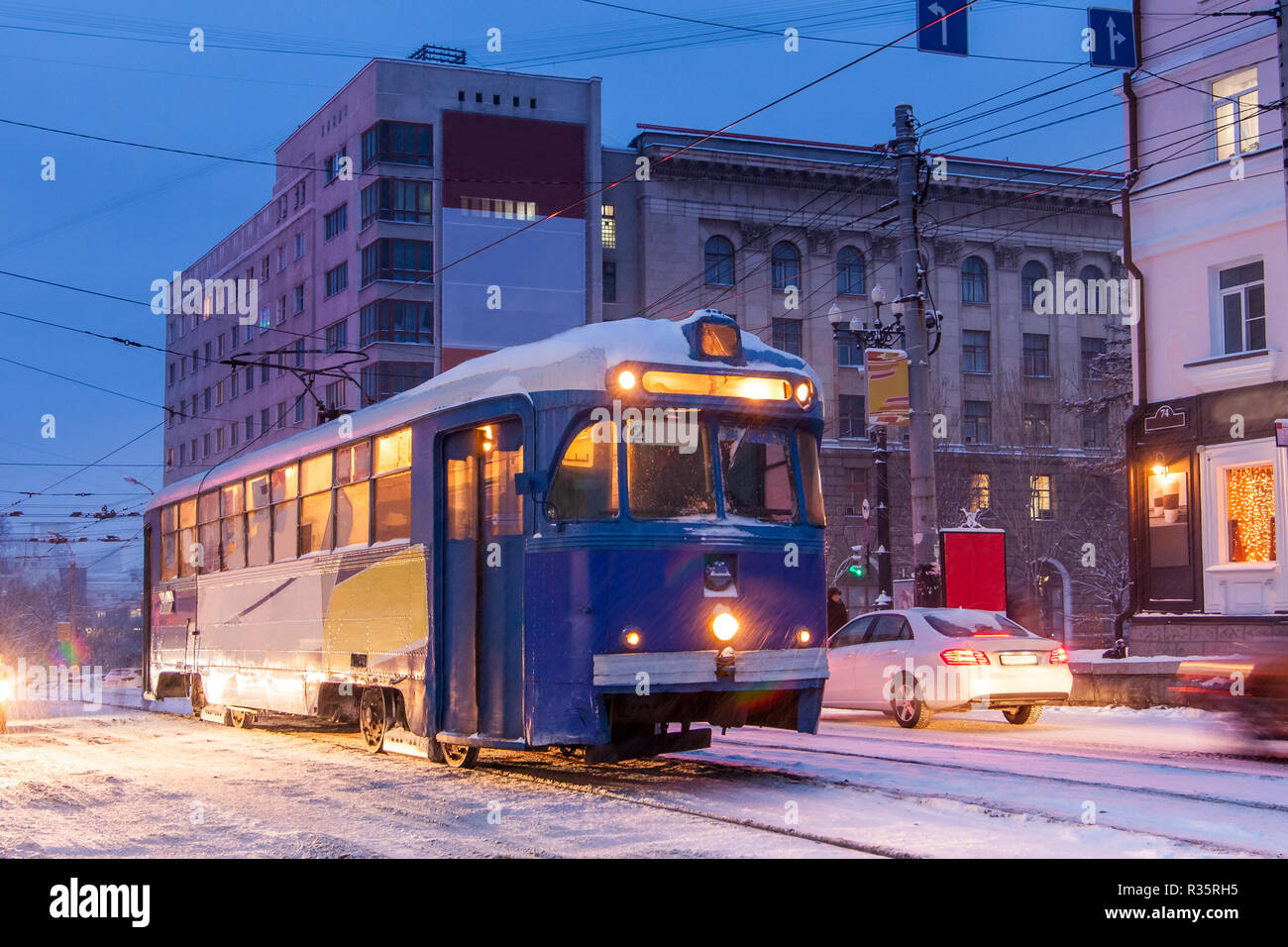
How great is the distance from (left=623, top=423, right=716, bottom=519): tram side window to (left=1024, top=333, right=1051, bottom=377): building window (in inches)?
2202

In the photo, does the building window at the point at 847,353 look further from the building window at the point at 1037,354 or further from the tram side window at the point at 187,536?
the tram side window at the point at 187,536

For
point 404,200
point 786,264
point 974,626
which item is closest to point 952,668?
point 974,626

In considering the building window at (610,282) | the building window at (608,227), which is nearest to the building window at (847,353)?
the building window at (610,282)

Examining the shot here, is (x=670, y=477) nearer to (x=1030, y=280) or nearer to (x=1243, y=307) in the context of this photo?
(x=1243, y=307)

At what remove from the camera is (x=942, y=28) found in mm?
18078

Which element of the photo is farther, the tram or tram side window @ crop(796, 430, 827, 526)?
tram side window @ crop(796, 430, 827, 526)

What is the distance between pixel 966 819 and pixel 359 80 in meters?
58.9

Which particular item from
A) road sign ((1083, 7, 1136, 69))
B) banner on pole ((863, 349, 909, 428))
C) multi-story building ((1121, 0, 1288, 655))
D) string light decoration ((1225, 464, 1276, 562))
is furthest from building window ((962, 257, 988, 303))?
banner on pole ((863, 349, 909, 428))

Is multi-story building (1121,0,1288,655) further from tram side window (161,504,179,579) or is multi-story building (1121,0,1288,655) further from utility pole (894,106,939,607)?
tram side window (161,504,179,579)

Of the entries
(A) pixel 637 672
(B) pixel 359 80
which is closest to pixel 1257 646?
(A) pixel 637 672

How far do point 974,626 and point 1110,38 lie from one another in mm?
10616

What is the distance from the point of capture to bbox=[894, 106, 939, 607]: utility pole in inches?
813

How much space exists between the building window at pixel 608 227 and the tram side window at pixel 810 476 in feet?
165

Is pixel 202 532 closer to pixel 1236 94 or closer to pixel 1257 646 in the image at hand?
pixel 1257 646
